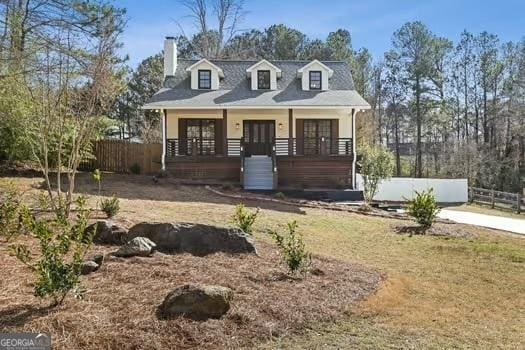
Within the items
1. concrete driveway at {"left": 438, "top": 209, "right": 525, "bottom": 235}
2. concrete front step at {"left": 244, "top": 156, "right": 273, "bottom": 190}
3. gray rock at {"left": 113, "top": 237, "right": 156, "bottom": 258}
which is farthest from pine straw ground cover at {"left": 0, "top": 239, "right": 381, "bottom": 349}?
concrete front step at {"left": 244, "top": 156, "right": 273, "bottom": 190}

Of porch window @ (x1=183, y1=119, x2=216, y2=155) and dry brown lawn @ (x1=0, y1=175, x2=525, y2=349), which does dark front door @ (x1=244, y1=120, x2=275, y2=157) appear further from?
dry brown lawn @ (x1=0, y1=175, x2=525, y2=349)

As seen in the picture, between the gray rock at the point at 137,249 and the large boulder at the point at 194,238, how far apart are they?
0.40 metres

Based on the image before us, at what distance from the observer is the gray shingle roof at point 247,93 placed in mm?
21078

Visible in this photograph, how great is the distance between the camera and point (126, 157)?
2188cm

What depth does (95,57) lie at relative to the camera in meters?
9.11

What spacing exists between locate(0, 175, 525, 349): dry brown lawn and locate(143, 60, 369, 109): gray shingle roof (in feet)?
Result: 27.1

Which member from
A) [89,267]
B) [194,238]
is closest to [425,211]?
[194,238]

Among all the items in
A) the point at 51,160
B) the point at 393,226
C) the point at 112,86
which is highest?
the point at 112,86

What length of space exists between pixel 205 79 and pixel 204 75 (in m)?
0.20

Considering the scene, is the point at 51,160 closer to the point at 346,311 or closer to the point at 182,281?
the point at 182,281

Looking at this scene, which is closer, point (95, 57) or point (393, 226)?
point (95, 57)

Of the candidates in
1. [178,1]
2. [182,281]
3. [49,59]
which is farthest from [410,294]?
[178,1]

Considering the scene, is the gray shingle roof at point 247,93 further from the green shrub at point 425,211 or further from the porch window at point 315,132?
the green shrub at point 425,211

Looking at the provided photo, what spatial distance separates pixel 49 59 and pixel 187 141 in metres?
12.4
